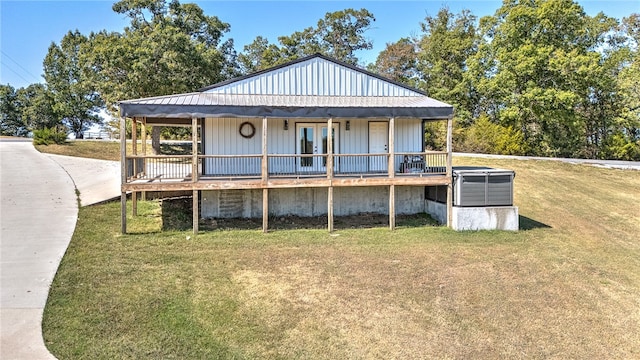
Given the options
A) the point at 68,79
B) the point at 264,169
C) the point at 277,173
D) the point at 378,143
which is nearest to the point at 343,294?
the point at 264,169

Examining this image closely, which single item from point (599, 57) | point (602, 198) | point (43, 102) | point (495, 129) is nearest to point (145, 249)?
point (602, 198)

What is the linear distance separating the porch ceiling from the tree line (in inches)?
643

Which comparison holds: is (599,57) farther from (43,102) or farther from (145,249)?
(43,102)

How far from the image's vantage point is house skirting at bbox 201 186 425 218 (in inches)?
545

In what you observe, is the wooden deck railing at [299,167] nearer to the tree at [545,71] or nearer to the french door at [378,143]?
the french door at [378,143]

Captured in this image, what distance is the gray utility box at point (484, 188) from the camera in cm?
1259

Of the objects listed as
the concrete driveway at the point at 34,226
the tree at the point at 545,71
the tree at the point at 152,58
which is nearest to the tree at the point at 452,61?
the tree at the point at 545,71

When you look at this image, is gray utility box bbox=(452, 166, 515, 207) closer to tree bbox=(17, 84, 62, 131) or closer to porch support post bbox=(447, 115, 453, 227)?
porch support post bbox=(447, 115, 453, 227)

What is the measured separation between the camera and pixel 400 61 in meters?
42.1

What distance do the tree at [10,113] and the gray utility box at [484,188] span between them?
60884mm

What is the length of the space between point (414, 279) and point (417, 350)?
2661 mm

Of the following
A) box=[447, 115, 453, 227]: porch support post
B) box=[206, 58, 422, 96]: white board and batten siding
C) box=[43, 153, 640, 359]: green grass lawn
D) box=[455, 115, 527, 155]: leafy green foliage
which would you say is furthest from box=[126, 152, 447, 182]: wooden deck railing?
box=[455, 115, 527, 155]: leafy green foliage

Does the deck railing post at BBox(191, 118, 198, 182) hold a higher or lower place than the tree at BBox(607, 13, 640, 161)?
lower

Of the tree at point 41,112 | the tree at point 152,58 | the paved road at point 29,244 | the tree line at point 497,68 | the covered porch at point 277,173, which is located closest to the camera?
the paved road at point 29,244
